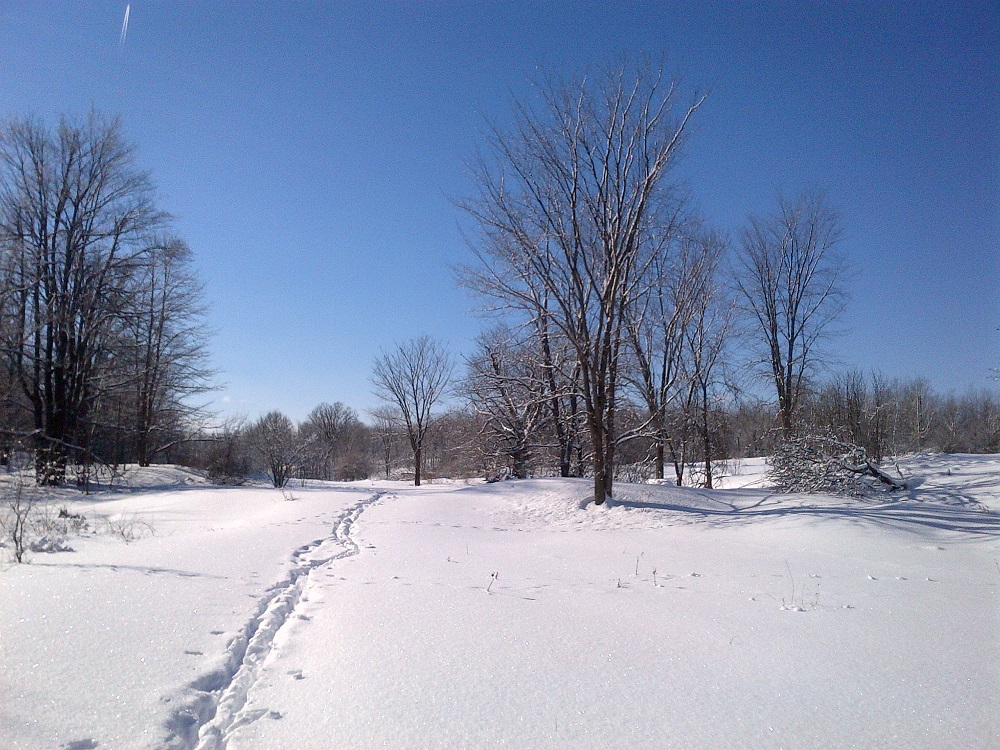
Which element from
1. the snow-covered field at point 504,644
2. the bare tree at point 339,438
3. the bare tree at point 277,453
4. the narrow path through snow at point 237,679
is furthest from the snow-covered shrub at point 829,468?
the bare tree at point 339,438

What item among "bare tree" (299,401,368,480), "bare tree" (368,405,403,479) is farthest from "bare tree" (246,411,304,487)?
"bare tree" (299,401,368,480)

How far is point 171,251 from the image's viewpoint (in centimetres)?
2173

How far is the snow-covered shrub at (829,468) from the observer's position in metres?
14.3

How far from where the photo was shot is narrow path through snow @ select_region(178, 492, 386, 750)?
2828mm

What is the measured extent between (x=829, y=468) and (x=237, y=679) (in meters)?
14.7

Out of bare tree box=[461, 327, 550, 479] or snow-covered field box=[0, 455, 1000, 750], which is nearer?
snow-covered field box=[0, 455, 1000, 750]

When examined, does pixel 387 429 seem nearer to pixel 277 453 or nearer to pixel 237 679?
pixel 277 453

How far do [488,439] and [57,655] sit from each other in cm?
2083

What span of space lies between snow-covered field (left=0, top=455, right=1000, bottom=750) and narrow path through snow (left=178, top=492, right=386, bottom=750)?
0.06 feet

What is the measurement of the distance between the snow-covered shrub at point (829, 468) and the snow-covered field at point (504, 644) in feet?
20.0

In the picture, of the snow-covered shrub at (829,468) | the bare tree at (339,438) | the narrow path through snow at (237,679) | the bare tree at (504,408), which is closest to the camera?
the narrow path through snow at (237,679)

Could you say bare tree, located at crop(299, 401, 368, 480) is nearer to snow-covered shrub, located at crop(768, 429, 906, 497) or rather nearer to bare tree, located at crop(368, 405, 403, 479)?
bare tree, located at crop(368, 405, 403, 479)

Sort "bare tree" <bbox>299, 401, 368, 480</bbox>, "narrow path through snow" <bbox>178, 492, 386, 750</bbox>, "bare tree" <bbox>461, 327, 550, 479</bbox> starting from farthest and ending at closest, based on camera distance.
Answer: "bare tree" <bbox>299, 401, 368, 480</bbox> → "bare tree" <bbox>461, 327, 550, 479</bbox> → "narrow path through snow" <bbox>178, 492, 386, 750</bbox>

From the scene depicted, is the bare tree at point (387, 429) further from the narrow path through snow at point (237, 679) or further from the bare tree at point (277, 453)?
the narrow path through snow at point (237, 679)
